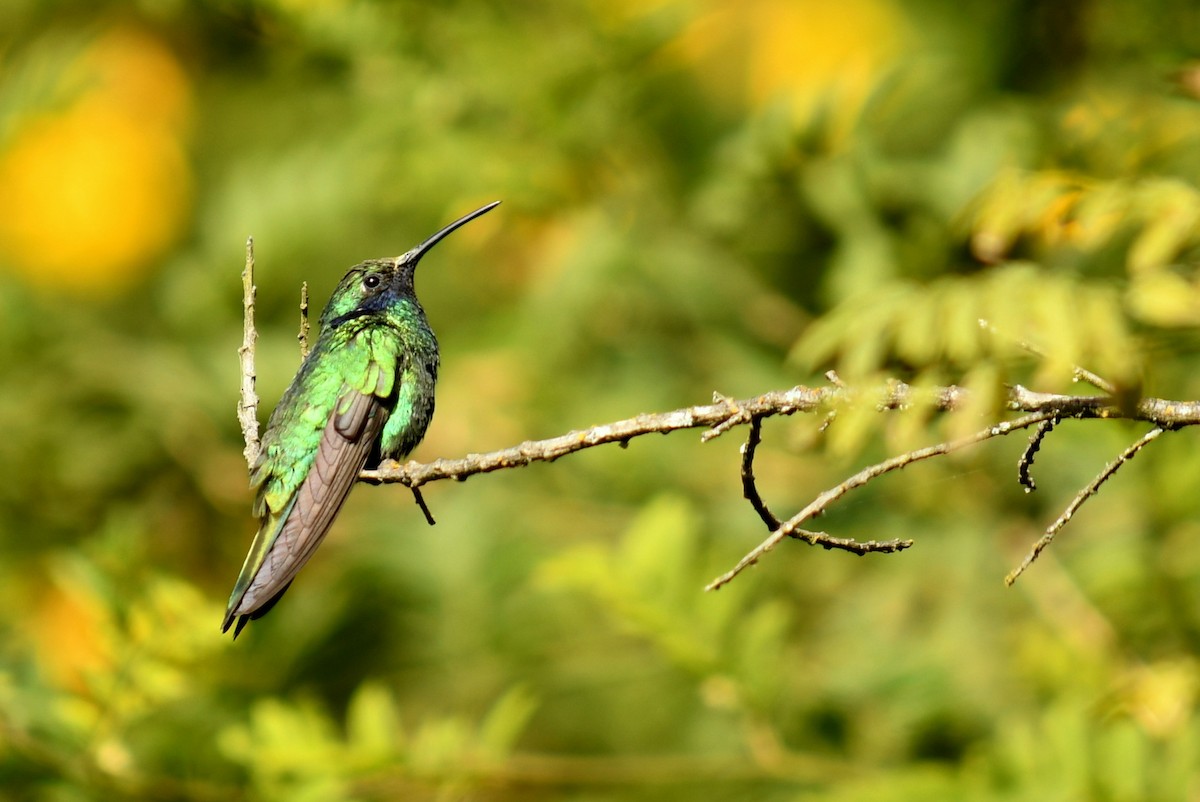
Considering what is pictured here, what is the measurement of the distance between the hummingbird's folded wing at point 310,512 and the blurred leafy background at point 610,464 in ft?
4.88

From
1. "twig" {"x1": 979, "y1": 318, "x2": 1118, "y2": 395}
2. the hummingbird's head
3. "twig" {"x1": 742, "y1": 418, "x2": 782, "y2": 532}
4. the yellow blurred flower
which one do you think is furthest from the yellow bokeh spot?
"twig" {"x1": 742, "y1": 418, "x2": 782, "y2": 532}

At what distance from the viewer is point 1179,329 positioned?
9.51 feet

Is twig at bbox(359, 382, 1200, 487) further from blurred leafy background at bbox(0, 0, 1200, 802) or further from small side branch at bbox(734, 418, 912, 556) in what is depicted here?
blurred leafy background at bbox(0, 0, 1200, 802)

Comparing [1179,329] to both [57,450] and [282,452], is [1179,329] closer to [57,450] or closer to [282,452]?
[282,452]

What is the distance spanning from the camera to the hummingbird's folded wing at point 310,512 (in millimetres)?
1936

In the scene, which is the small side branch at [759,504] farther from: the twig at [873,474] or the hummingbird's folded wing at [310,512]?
the hummingbird's folded wing at [310,512]

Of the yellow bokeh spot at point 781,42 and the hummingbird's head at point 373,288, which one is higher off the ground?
the yellow bokeh spot at point 781,42

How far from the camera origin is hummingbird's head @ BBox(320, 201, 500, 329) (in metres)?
3.44

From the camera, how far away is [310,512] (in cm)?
218

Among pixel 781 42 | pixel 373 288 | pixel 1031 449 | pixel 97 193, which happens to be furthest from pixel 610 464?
pixel 97 193

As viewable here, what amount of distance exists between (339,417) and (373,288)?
96 cm

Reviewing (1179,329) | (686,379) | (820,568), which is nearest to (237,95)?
(686,379)

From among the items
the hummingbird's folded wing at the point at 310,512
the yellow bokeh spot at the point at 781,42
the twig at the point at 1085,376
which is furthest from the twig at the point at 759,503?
the yellow bokeh spot at the point at 781,42

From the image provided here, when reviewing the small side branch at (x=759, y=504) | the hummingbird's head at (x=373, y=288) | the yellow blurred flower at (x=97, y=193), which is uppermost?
the yellow blurred flower at (x=97, y=193)
